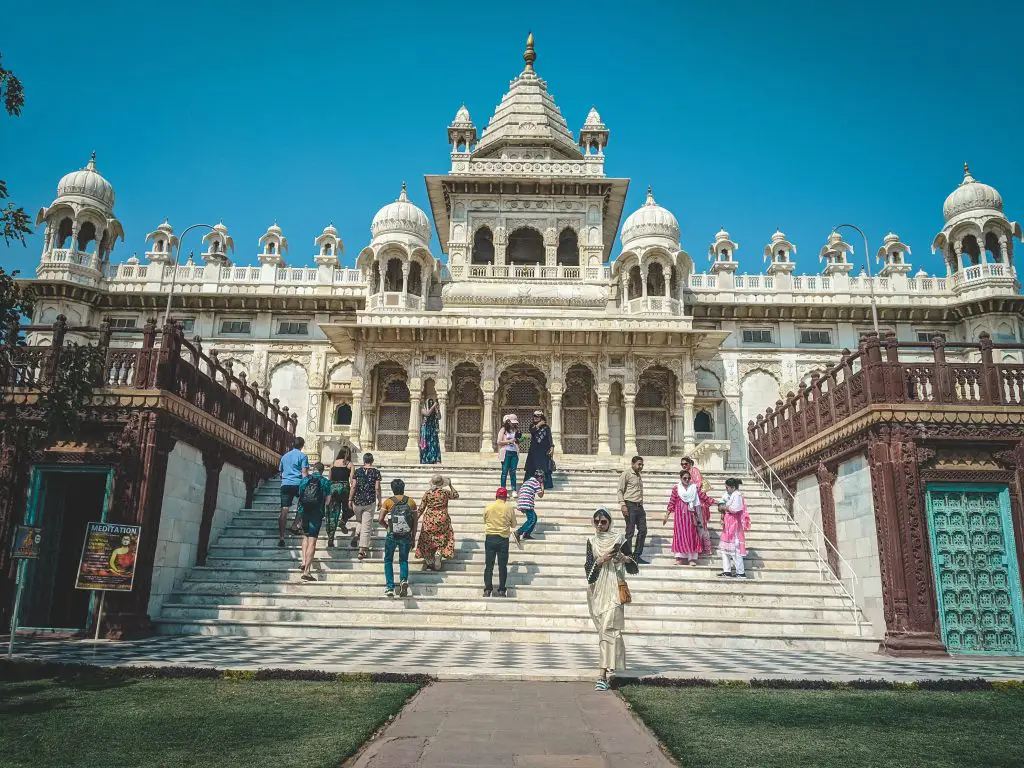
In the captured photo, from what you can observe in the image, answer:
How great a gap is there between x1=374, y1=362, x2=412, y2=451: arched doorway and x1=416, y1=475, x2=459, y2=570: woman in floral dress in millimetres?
15242

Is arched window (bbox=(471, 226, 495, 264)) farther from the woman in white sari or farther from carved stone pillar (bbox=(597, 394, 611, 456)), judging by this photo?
the woman in white sari

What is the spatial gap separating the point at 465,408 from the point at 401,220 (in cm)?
780

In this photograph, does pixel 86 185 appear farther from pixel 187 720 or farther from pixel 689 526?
pixel 187 720

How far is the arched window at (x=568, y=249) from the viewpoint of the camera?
33156 mm

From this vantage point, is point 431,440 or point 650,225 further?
point 650,225

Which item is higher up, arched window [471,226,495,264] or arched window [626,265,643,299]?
arched window [471,226,495,264]

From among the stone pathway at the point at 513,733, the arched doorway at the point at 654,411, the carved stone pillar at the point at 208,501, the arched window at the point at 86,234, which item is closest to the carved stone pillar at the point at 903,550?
the stone pathway at the point at 513,733

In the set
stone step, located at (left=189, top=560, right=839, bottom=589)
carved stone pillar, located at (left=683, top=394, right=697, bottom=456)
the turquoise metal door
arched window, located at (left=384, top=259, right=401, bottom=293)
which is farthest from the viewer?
arched window, located at (left=384, top=259, right=401, bottom=293)

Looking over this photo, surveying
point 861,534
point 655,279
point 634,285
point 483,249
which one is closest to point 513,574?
point 861,534

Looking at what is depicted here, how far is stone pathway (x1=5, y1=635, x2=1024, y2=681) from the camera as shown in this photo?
27.0ft

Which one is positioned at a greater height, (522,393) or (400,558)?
(522,393)

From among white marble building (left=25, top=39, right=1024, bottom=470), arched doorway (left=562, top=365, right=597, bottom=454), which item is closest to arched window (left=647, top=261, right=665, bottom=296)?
white marble building (left=25, top=39, right=1024, bottom=470)

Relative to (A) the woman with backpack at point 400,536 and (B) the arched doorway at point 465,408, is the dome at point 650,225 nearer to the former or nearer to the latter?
(B) the arched doorway at point 465,408

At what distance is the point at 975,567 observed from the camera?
11.8m
